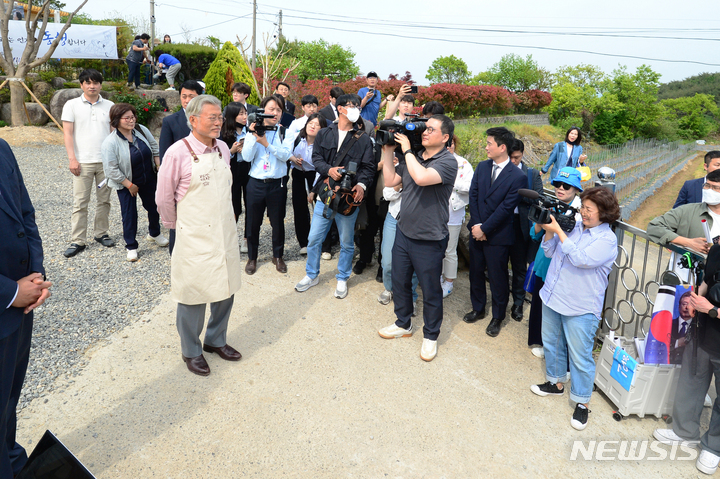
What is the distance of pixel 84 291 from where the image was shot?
4668mm

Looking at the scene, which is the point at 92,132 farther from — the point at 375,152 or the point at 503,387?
the point at 503,387

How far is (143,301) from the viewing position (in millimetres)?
4566

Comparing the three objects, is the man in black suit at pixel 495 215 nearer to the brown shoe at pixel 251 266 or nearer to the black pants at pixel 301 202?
the black pants at pixel 301 202

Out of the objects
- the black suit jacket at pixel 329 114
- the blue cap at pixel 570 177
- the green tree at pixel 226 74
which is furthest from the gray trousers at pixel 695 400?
the green tree at pixel 226 74

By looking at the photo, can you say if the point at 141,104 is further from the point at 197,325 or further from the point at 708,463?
the point at 708,463

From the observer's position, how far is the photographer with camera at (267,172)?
486 cm

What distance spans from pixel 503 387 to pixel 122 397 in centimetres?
278

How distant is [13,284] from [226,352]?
185 centimetres

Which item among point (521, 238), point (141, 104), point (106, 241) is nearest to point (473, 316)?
point (521, 238)

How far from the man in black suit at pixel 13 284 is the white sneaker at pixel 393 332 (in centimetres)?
265

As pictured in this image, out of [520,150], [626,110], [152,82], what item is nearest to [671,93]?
[626,110]

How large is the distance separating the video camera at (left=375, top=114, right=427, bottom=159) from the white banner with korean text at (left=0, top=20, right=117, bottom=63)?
1702 centimetres

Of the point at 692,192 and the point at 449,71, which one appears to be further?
the point at 449,71

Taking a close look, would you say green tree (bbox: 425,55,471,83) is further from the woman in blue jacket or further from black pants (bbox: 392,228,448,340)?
black pants (bbox: 392,228,448,340)
